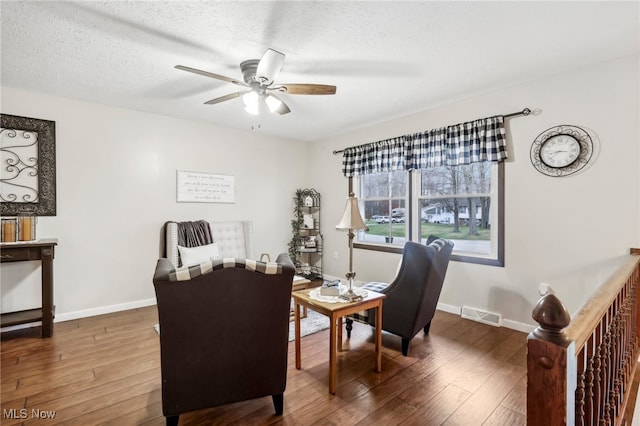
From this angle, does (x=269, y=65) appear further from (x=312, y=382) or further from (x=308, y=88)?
(x=312, y=382)

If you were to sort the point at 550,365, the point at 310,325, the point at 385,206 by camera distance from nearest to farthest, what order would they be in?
the point at 550,365
the point at 310,325
the point at 385,206

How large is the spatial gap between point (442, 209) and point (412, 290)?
164 centimetres

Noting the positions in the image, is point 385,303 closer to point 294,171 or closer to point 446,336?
point 446,336

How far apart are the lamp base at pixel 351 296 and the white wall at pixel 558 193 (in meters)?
1.85

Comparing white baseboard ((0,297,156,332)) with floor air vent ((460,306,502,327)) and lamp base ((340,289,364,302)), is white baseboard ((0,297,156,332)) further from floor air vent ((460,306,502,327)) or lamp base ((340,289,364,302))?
floor air vent ((460,306,502,327))

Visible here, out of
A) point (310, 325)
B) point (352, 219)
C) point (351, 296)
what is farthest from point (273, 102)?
point (310, 325)

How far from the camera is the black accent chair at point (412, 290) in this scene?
8.18 feet

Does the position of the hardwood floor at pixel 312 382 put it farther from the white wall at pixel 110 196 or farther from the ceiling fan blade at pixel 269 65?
the ceiling fan blade at pixel 269 65

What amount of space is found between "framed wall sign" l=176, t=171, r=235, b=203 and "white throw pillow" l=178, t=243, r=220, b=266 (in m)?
0.81

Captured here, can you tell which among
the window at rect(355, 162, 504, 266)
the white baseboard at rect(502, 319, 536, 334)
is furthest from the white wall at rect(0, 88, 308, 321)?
the white baseboard at rect(502, 319, 536, 334)

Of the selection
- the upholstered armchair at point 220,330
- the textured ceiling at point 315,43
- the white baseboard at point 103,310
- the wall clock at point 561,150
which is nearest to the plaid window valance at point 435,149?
the wall clock at point 561,150

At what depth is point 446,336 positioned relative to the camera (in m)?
3.02

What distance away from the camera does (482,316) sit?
3.38 meters

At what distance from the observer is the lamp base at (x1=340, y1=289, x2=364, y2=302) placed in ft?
7.44
